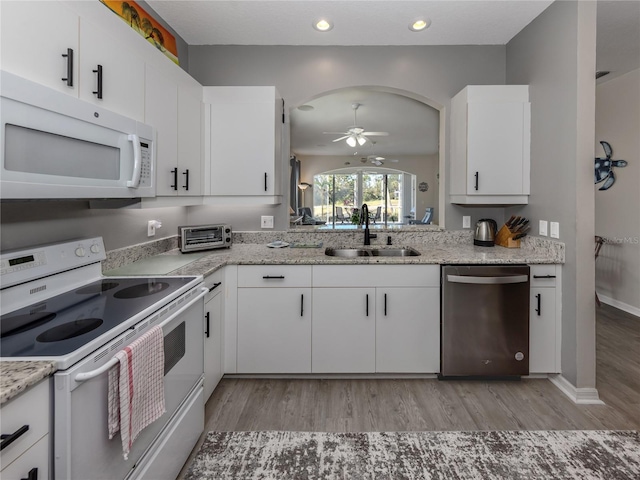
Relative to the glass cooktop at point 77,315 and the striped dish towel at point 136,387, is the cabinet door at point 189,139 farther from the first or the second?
the striped dish towel at point 136,387

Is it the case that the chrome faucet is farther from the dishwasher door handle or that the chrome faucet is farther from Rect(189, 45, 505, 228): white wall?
Rect(189, 45, 505, 228): white wall

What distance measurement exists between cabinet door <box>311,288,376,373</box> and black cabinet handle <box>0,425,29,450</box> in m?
1.81

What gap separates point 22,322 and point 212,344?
1180 millimetres

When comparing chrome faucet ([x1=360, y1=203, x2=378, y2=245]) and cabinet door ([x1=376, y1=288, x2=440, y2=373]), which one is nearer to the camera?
cabinet door ([x1=376, y1=288, x2=440, y2=373])

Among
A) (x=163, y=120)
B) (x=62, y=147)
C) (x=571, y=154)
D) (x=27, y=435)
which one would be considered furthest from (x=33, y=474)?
(x=571, y=154)

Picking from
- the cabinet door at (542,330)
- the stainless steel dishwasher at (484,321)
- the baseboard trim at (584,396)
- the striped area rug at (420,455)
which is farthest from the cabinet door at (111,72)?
the baseboard trim at (584,396)

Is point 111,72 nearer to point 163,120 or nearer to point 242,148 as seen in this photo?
point 163,120

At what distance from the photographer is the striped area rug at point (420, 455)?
1739 millimetres

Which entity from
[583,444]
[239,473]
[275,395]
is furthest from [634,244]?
[239,473]

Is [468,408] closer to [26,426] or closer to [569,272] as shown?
[569,272]

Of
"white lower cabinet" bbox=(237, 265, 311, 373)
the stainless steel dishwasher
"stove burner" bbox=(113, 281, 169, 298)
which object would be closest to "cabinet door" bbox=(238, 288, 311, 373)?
"white lower cabinet" bbox=(237, 265, 311, 373)

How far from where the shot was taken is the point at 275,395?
8.04ft

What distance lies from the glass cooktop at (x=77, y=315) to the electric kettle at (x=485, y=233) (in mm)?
2294

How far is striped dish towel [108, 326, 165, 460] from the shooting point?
3.80 feet
